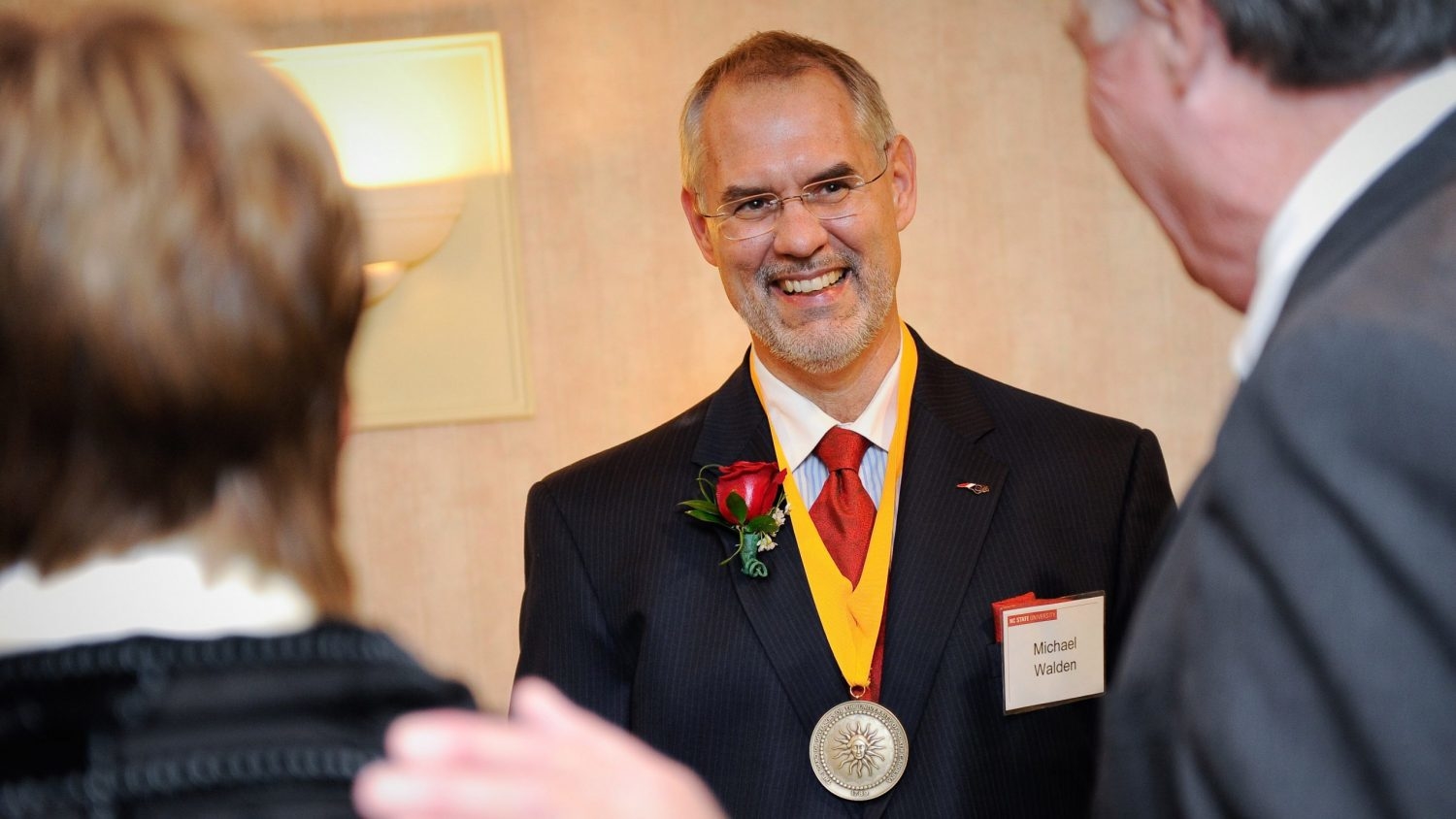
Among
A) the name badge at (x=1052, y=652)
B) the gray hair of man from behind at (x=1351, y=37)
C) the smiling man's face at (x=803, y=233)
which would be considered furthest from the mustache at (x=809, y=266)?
the gray hair of man from behind at (x=1351, y=37)

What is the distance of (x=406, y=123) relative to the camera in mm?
3730

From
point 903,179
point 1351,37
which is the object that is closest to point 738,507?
point 903,179

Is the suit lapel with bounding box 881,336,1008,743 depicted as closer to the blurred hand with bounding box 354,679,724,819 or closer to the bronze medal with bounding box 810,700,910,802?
the bronze medal with bounding box 810,700,910,802

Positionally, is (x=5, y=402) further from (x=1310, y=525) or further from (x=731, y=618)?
(x=731, y=618)

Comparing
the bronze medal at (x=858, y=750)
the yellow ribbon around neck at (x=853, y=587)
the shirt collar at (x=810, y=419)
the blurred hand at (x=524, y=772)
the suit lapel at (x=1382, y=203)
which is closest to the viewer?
the blurred hand at (x=524, y=772)

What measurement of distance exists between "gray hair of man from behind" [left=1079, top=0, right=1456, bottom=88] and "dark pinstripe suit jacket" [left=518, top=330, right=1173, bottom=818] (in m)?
1.19

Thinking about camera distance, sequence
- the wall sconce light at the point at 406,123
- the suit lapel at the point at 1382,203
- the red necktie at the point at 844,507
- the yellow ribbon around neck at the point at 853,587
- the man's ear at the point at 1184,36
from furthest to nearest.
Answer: the wall sconce light at the point at 406,123
the red necktie at the point at 844,507
the yellow ribbon around neck at the point at 853,587
the man's ear at the point at 1184,36
the suit lapel at the point at 1382,203

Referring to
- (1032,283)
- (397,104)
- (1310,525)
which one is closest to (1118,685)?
(1310,525)

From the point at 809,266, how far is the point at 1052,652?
802 millimetres

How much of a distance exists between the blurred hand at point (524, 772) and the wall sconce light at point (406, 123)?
3035 millimetres

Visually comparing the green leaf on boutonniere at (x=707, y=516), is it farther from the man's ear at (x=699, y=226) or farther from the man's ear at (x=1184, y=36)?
the man's ear at (x=1184, y=36)

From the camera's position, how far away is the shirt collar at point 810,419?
2361mm

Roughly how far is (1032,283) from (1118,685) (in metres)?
2.81

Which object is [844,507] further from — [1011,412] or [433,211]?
[433,211]
